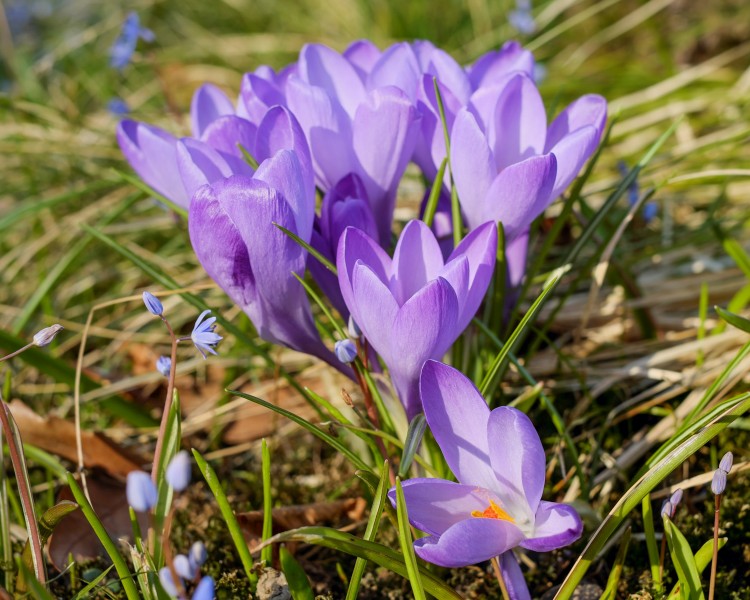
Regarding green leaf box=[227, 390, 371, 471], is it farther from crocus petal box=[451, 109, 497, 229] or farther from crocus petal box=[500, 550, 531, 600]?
crocus petal box=[451, 109, 497, 229]

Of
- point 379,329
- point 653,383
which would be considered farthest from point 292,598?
point 653,383

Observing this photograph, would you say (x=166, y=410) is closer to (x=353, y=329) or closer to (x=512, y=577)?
(x=353, y=329)

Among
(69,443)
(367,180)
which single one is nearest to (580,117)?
(367,180)

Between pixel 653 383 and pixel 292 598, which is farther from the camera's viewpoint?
pixel 653 383

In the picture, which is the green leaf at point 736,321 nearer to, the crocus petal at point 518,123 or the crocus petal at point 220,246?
the crocus petal at point 518,123

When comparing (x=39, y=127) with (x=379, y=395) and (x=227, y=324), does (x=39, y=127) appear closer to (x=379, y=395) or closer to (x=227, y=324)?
(x=227, y=324)

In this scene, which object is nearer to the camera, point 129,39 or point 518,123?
point 518,123

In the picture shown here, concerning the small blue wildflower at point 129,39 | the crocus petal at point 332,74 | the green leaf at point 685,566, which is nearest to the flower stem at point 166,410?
the crocus petal at point 332,74
